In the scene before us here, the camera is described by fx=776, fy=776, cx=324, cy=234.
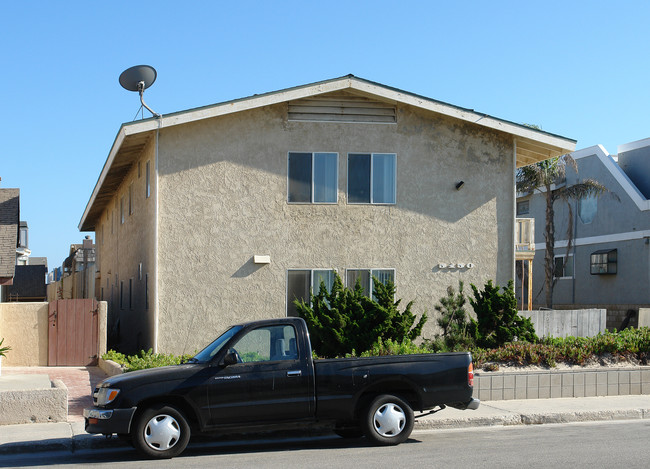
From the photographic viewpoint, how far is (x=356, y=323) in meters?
14.7

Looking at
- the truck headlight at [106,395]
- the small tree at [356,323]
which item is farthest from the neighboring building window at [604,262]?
the truck headlight at [106,395]

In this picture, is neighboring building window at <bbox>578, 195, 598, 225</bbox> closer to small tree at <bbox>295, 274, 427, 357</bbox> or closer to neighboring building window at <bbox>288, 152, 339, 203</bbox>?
neighboring building window at <bbox>288, 152, 339, 203</bbox>

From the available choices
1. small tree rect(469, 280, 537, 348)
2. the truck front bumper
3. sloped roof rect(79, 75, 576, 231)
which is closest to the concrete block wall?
small tree rect(469, 280, 537, 348)

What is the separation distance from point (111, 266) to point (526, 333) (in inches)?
720

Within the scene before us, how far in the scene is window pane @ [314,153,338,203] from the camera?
1888cm

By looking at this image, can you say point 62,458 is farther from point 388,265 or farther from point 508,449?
point 388,265

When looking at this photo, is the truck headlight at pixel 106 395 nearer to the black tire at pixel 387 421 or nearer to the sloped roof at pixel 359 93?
the black tire at pixel 387 421

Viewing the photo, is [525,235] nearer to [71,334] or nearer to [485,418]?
[71,334]

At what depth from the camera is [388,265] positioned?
19.1 meters

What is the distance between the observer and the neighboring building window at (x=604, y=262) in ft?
113

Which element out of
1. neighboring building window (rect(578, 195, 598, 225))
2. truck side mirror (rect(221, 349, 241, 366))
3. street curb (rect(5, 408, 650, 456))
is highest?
neighboring building window (rect(578, 195, 598, 225))

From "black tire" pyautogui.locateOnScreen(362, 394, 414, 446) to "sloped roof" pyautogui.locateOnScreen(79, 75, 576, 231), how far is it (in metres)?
9.89

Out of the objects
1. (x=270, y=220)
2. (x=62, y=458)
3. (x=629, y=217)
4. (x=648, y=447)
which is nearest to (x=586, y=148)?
(x=629, y=217)

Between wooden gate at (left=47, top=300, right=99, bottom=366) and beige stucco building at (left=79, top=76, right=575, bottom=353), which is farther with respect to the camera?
wooden gate at (left=47, top=300, right=99, bottom=366)
